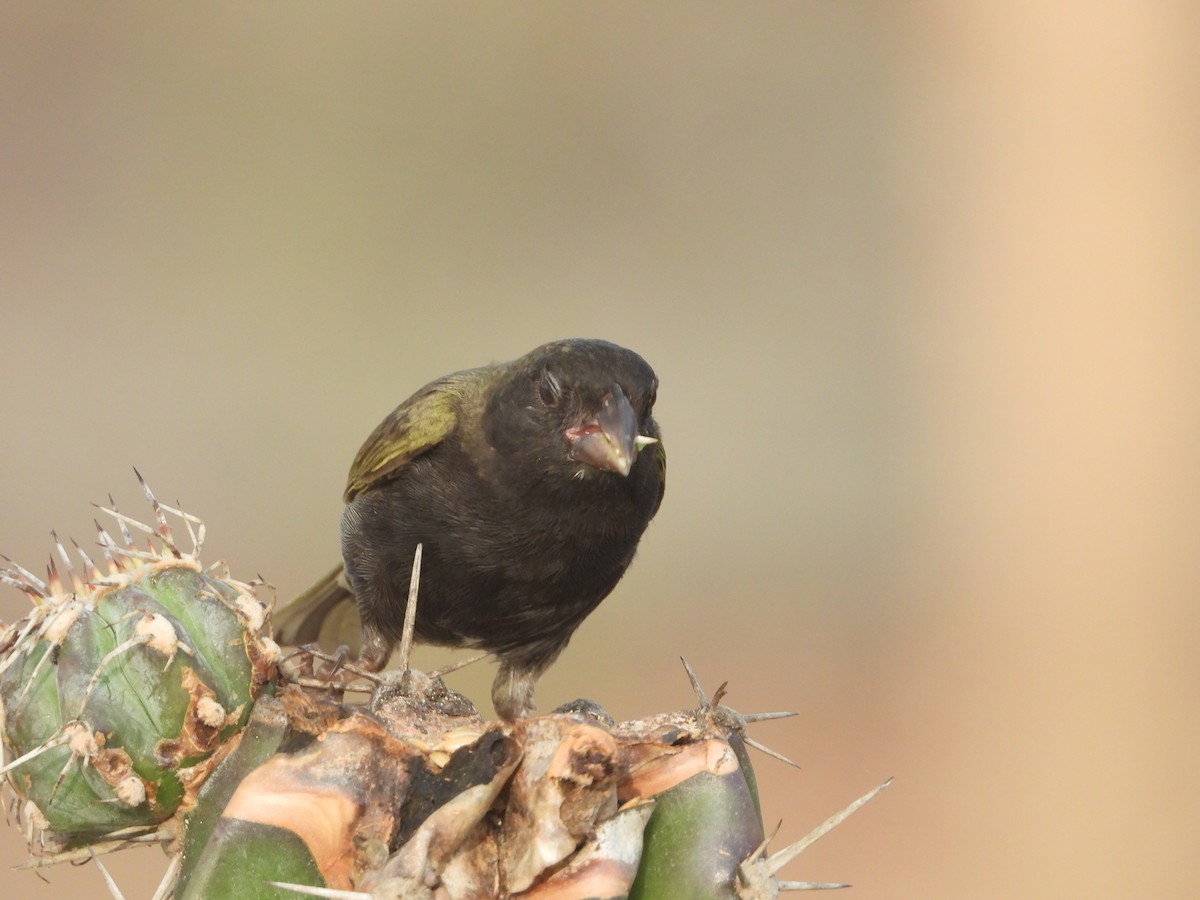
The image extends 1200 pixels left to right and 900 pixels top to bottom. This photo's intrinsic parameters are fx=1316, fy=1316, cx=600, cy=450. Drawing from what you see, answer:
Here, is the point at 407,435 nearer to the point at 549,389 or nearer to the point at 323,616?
the point at 549,389

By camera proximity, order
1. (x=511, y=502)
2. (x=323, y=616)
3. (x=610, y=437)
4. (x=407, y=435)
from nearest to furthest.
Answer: (x=610, y=437), (x=511, y=502), (x=407, y=435), (x=323, y=616)

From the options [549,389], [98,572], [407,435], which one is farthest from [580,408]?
[98,572]

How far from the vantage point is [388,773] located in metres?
1.93

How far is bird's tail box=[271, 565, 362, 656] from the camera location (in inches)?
196

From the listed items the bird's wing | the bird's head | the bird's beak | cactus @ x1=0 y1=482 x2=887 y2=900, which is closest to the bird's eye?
the bird's head

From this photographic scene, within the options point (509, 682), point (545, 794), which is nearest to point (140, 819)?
point (545, 794)

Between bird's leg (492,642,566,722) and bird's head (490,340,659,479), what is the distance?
91 centimetres

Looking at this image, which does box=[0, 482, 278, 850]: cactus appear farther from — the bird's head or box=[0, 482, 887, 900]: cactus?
A: the bird's head

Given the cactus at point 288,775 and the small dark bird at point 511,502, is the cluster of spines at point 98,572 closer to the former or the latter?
the cactus at point 288,775

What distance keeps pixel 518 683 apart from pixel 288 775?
267 cm

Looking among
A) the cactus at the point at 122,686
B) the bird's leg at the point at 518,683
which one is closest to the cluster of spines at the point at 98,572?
the cactus at the point at 122,686

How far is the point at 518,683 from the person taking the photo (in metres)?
4.51

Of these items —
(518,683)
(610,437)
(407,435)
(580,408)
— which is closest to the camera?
(610,437)

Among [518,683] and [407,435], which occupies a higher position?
[407,435]
